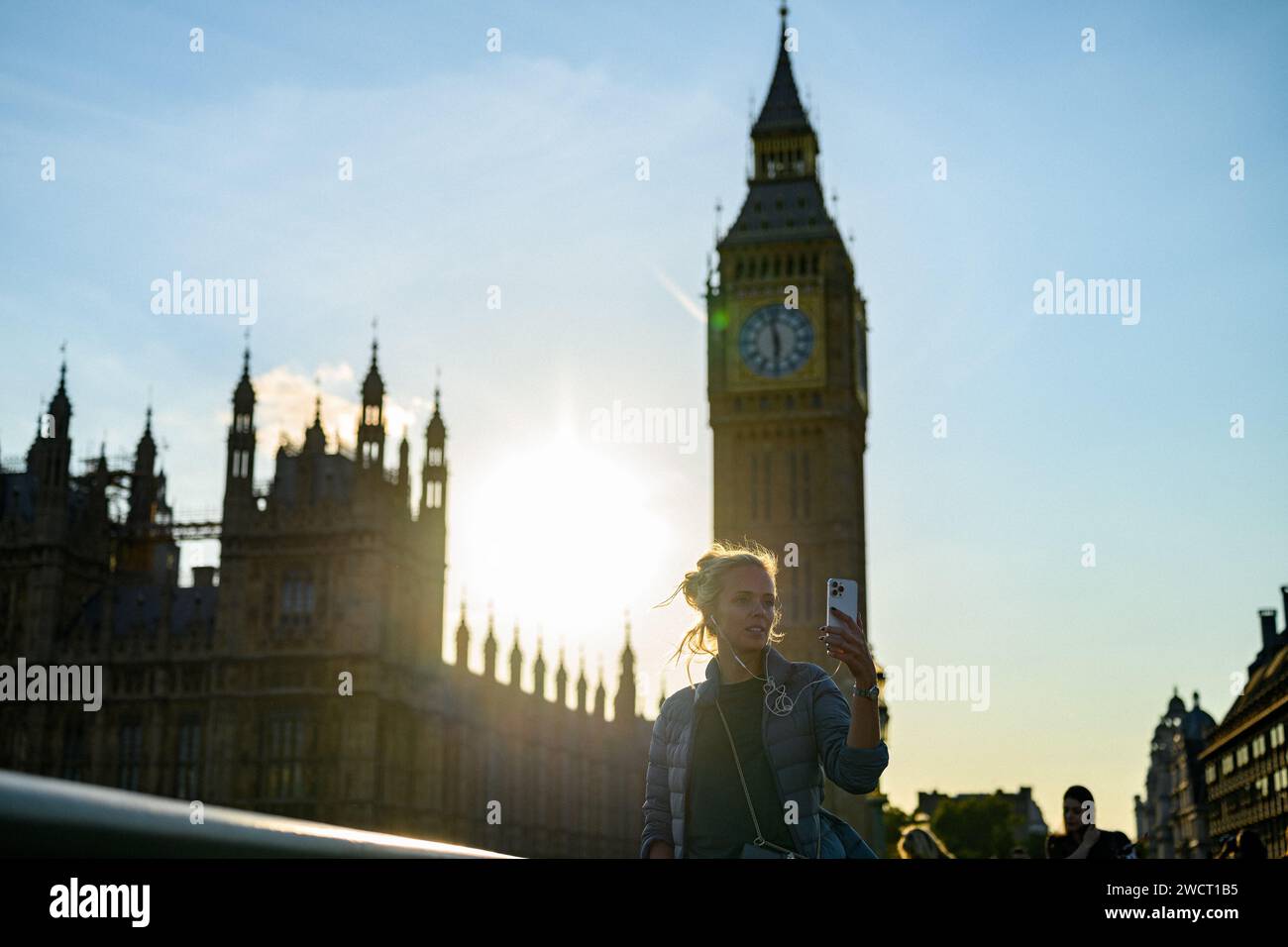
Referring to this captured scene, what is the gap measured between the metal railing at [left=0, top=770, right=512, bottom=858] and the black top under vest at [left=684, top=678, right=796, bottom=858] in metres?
2.30

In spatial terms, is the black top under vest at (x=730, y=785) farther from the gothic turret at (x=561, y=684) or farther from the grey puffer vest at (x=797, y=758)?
the gothic turret at (x=561, y=684)

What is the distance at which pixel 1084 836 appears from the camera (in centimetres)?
845

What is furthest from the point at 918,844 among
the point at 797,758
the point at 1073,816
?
the point at 797,758

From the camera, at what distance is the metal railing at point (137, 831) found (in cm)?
221

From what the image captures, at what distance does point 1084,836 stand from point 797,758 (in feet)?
13.8

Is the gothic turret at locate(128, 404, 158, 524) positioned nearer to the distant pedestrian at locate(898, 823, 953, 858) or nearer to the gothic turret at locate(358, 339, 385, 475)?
the gothic turret at locate(358, 339, 385, 475)

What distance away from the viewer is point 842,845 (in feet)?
16.3

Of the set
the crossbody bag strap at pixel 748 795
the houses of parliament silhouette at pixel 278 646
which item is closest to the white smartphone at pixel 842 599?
the crossbody bag strap at pixel 748 795

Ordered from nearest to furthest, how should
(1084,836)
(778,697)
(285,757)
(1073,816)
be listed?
1. (778,697)
2. (1084,836)
3. (1073,816)
4. (285,757)

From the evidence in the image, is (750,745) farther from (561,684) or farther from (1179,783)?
(1179,783)

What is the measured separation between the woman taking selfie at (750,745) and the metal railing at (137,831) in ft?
7.08
